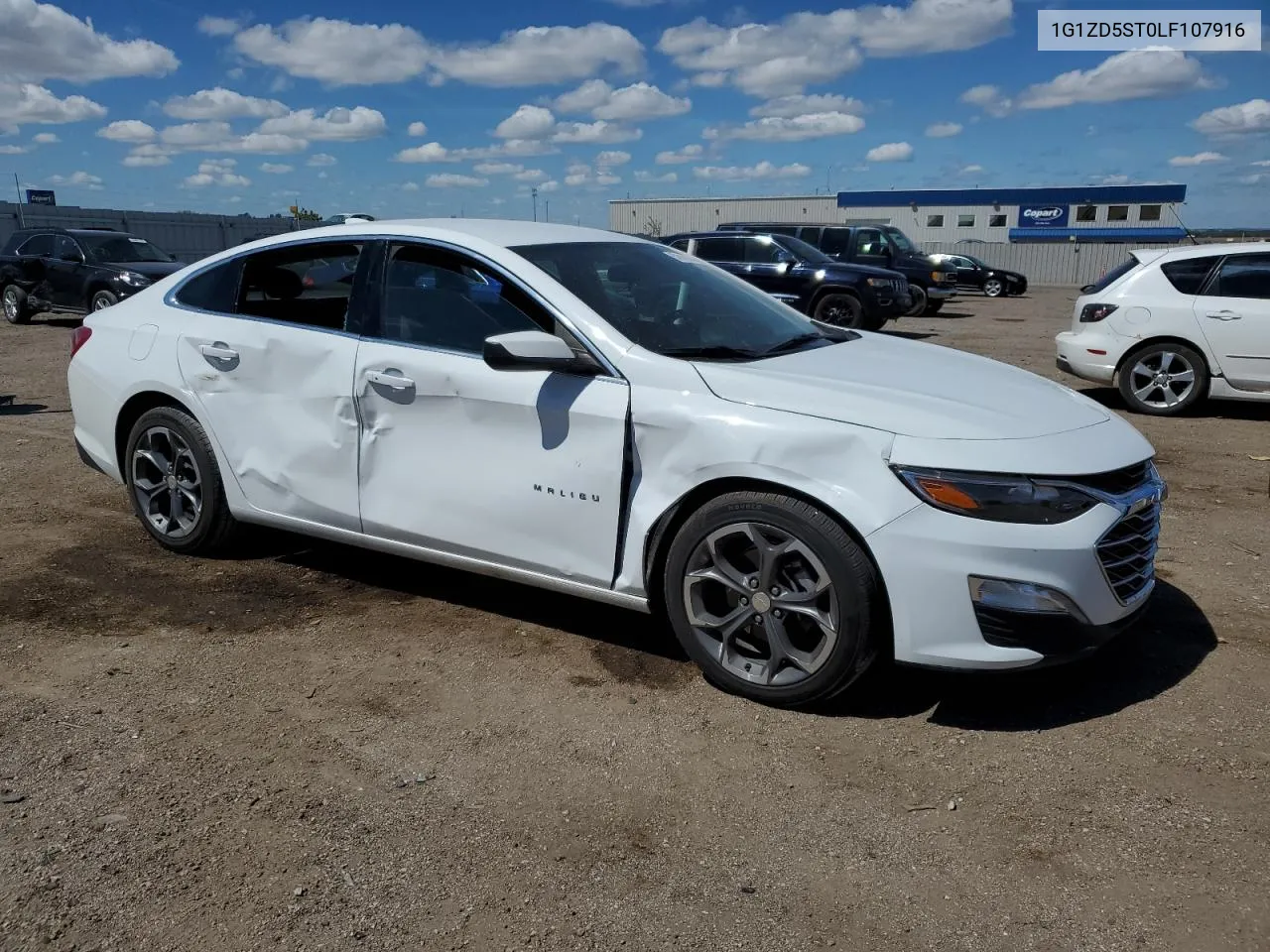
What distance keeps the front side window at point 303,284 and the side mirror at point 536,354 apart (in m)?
0.98

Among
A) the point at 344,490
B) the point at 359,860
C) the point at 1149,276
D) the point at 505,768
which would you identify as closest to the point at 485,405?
the point at 344,490

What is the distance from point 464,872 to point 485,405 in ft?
5.77

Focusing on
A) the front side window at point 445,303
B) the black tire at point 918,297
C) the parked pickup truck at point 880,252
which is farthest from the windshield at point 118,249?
the front side window at point 445,303

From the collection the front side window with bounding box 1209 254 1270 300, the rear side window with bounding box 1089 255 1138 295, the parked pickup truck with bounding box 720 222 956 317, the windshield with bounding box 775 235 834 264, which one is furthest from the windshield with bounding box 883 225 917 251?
the front side window with bounding box 1209 254 1270 300

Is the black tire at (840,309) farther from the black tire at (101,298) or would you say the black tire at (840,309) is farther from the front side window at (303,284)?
the front side window at (303,284)

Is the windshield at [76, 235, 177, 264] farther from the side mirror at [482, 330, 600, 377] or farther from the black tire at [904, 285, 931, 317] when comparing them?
the side mirror at [482, 330, 600, 377]

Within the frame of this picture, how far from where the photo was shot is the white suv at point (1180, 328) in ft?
29.0

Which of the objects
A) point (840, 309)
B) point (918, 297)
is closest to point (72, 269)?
point (840, 309)

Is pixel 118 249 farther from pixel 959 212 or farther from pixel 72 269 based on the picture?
pixel 959 212

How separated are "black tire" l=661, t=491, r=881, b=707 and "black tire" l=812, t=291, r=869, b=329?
1302cm

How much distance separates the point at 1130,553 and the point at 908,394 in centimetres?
90

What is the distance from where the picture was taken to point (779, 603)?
11.3ft

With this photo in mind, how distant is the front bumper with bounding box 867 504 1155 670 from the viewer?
3.14 metres

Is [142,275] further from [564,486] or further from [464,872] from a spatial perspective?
[464,872]
